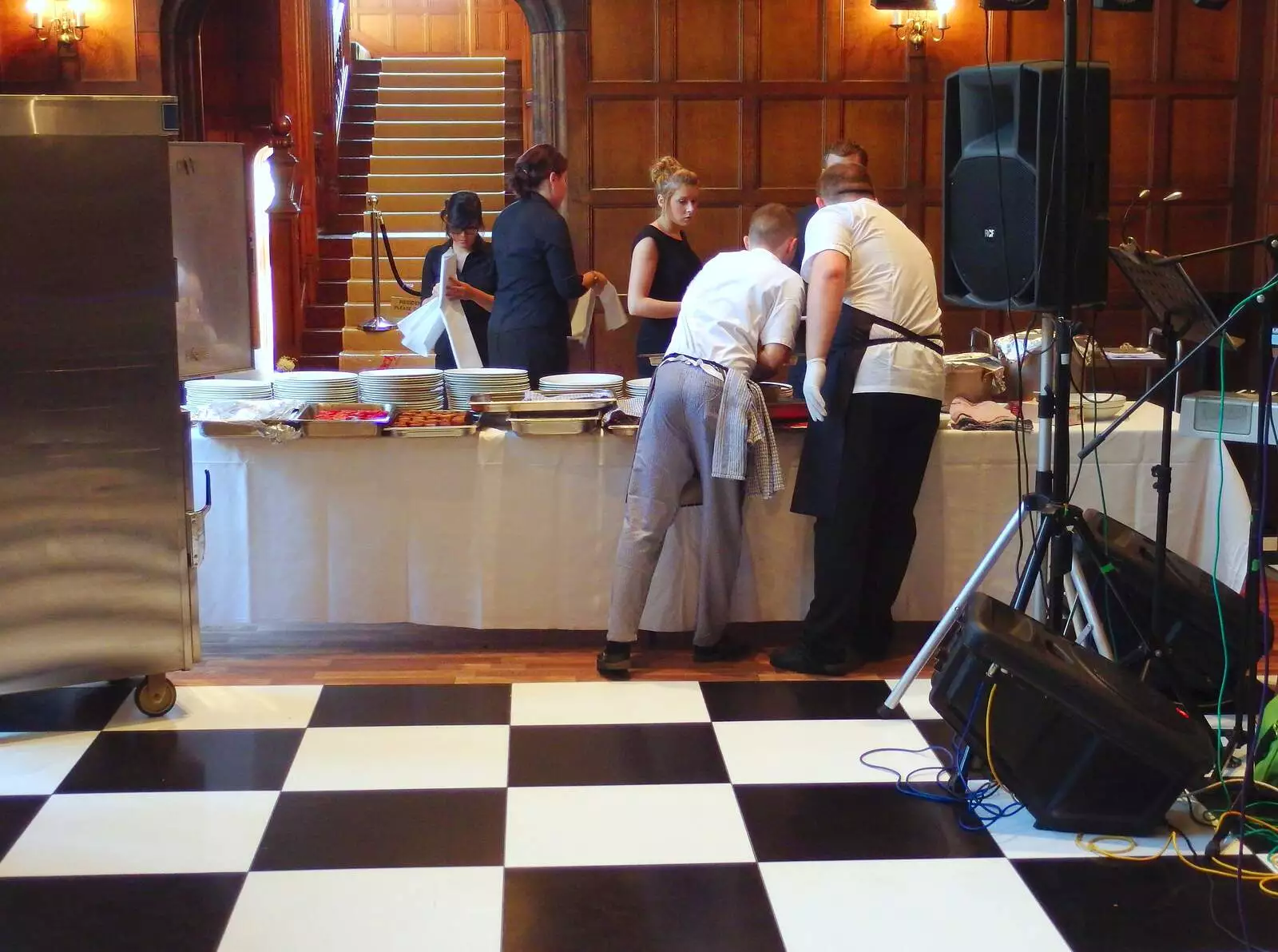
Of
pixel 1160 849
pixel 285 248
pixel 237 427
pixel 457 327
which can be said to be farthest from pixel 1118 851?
pixel 285 248

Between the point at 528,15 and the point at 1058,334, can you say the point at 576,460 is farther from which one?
the point at 528,15

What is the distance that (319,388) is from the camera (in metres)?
4.31

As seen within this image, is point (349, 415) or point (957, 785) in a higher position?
point (349, 415)

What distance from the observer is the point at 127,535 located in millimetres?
3443

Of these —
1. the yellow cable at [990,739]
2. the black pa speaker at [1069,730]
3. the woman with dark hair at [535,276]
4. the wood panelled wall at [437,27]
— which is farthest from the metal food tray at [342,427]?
the wood panelled wall at [437,27]

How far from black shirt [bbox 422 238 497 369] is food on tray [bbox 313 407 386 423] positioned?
1116 mm

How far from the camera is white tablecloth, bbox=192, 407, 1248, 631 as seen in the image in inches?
163

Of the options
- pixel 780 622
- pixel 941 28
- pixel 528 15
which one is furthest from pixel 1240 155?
pixel 780 622

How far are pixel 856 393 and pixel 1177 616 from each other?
997 millimetres

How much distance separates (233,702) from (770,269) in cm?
182

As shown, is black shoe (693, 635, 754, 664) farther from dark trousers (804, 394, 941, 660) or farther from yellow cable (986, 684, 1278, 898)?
yellow cable (986, 684, 1278, 898)

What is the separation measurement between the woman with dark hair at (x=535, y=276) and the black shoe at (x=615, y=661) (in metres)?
1.37

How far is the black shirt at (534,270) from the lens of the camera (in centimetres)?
491

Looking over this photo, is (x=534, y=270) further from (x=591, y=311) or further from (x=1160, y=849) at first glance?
(x=1160, y=849)
